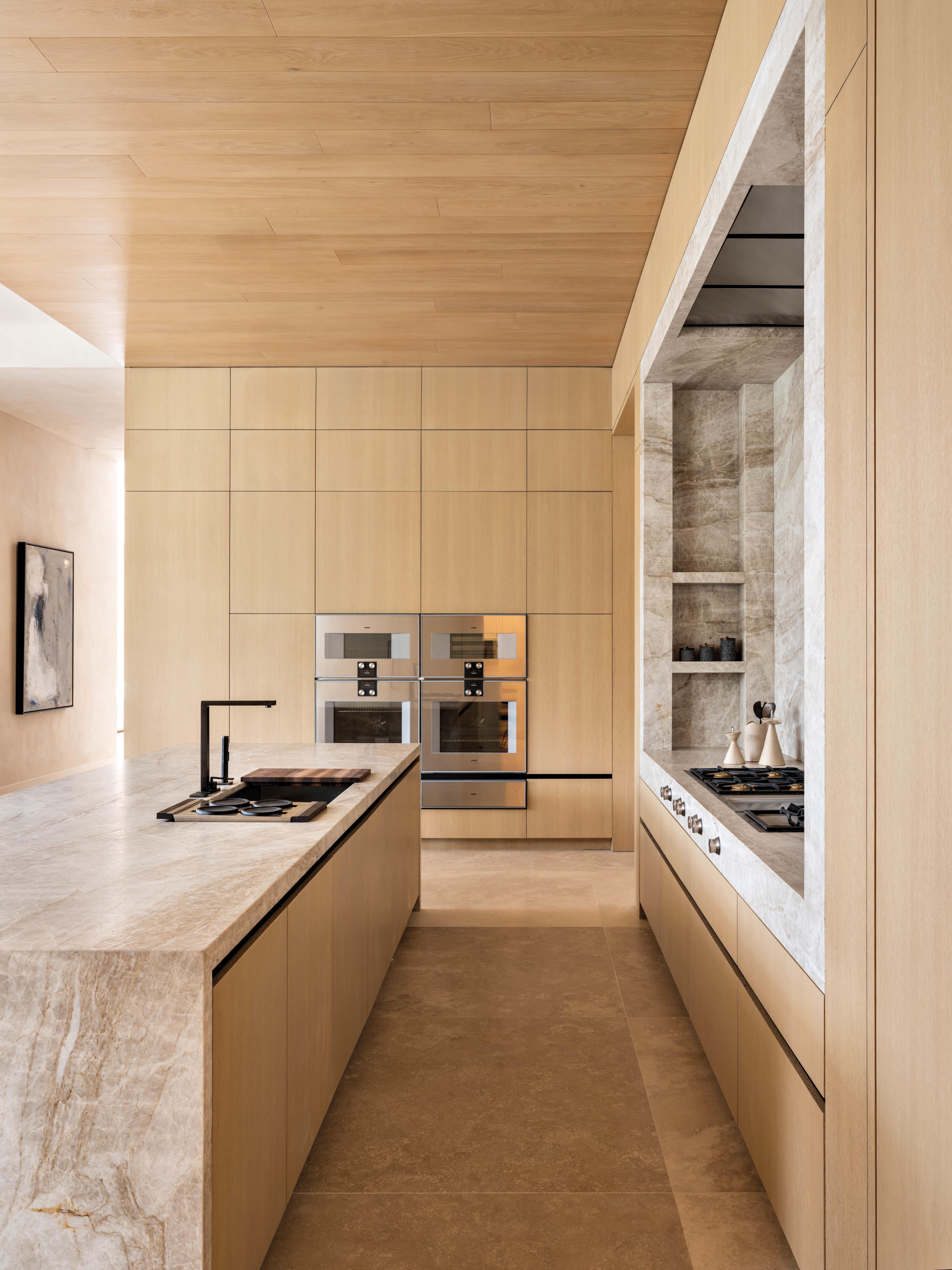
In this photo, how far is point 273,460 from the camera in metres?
5.43

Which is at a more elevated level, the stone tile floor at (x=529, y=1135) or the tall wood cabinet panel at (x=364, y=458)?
the tall wood cabinet panel at (x=364, y=458)

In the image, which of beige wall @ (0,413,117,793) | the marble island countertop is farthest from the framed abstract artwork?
the marble island countertop

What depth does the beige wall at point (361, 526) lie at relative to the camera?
17.7ft

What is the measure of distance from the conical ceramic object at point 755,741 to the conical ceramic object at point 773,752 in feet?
0.24

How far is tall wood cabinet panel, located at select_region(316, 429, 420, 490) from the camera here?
540 centimetres

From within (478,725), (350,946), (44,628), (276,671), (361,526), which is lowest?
(350,946)

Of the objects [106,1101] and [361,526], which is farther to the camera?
[361,526]

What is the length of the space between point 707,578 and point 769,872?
2263 millimetres

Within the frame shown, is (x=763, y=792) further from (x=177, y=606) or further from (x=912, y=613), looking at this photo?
(x=177, y=606)

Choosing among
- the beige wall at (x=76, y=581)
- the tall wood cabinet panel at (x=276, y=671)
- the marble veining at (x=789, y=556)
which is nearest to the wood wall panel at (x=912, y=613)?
the marble veining at (x=789, y=556)


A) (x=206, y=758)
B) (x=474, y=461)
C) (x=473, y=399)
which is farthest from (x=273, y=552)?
(x=206, y=758)

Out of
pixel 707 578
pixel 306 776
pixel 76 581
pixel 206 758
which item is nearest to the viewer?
pixel 206 758

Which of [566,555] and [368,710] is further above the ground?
[566,555]

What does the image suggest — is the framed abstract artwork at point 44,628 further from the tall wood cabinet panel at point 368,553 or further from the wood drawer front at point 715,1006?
the wood drawer front at point 715,1006
